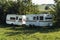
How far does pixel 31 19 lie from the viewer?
33.8m

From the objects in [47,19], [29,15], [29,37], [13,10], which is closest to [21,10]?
[13,10]

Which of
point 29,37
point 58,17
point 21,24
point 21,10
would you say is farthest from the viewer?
point 21,10

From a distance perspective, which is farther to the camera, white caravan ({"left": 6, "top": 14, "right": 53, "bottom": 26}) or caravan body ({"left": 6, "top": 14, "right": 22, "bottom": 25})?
caravan body ({"left": 6, "top": 14, "right": 22, "bottom": 25})

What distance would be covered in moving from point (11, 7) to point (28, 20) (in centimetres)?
604

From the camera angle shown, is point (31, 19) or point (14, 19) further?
point (14, 19)

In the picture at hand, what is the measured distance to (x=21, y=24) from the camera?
34.2 metres

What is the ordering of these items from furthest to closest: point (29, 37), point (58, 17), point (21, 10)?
point (21, 10)
point (58, 17)
point (29, 37)

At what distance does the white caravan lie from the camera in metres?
32.9

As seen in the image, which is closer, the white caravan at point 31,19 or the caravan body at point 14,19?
the white caravan at point 31,19

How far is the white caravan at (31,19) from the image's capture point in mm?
32906

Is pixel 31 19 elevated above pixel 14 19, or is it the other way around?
pixel 31 19

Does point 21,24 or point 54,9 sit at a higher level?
point 54,9

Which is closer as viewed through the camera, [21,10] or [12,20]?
[12,20]

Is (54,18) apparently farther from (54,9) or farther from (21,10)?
(21,10)
